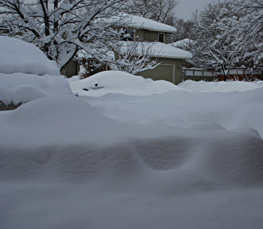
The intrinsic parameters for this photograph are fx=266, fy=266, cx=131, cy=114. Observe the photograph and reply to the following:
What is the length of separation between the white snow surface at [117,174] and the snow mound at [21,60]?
2.24 m

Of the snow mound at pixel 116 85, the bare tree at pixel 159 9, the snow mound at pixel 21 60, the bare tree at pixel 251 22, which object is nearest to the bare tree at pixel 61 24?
the snow mound at pixel 116 85

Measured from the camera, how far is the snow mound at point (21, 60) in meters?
4.18

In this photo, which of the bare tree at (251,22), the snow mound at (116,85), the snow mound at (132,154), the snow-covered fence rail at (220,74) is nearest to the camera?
the snow mound at (132,154)

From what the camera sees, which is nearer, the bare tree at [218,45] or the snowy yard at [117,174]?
the snowy yard at [117,174]

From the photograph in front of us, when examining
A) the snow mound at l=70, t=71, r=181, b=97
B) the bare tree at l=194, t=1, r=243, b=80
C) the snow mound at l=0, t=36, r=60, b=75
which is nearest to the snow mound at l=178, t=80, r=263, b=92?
the snow mound at l=70, t=71, r=181, b=97

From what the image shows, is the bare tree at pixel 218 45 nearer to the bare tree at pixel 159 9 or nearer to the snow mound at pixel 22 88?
the bare tree at pixel 159 9

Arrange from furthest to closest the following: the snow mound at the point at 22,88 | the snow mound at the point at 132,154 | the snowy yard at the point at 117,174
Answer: the snow mound at the point at 22,88
the snow mound at the point at 132,154
the snowy yard at the point at 117,174

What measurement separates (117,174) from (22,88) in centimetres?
275

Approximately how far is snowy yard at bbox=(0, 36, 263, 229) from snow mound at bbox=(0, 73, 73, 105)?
62.6 inches

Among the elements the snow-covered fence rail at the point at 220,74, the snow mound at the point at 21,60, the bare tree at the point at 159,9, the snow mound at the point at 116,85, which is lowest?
the snow-covered fence rail at the point at 220,74

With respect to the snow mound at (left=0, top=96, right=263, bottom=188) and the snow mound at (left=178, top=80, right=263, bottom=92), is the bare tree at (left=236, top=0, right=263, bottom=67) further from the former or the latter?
the snow mound at (left=0, top=96, right=263, bottom=188)

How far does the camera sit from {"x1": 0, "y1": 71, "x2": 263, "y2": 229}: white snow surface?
125 centimetres

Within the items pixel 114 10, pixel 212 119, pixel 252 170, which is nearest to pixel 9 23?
pixel 114 10

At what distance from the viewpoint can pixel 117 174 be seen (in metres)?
1.57
